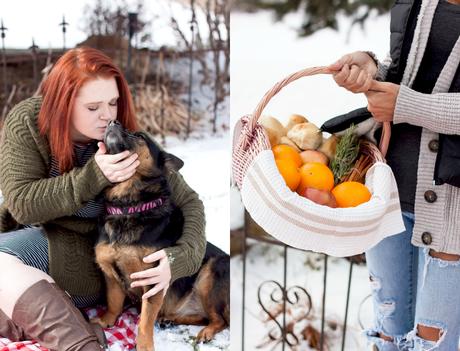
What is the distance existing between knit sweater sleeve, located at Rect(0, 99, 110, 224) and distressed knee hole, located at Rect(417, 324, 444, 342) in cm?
90

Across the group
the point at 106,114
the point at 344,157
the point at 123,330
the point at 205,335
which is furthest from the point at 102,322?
the point at 344,157

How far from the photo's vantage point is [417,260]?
170 centimetres

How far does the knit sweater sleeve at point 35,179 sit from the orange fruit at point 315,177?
0.50m

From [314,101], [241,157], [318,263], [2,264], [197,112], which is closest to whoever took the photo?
[241,157]

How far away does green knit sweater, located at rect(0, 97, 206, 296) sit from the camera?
161cm

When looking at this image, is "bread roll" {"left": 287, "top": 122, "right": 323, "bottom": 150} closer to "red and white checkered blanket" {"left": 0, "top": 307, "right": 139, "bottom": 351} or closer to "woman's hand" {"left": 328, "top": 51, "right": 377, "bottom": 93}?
"woman's hand" {"left": 328, "top": 51, "right": 377, "bottom": 93}

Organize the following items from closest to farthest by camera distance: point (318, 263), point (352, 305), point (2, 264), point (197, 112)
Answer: point (2, 264), point (197, 112), point (352, 305), point (318, 263)

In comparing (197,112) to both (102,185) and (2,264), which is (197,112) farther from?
(2,264)

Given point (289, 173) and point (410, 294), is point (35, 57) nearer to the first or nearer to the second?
point (289, 173)

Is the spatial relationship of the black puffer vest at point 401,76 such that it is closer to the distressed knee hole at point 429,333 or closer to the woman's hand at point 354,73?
the woman's hand at point 354,73

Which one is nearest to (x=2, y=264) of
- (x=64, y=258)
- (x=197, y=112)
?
(x=64, y=258)

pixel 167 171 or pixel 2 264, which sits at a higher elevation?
pixel 167 171

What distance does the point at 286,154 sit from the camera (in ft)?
5.08

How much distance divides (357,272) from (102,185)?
1.54 meters
